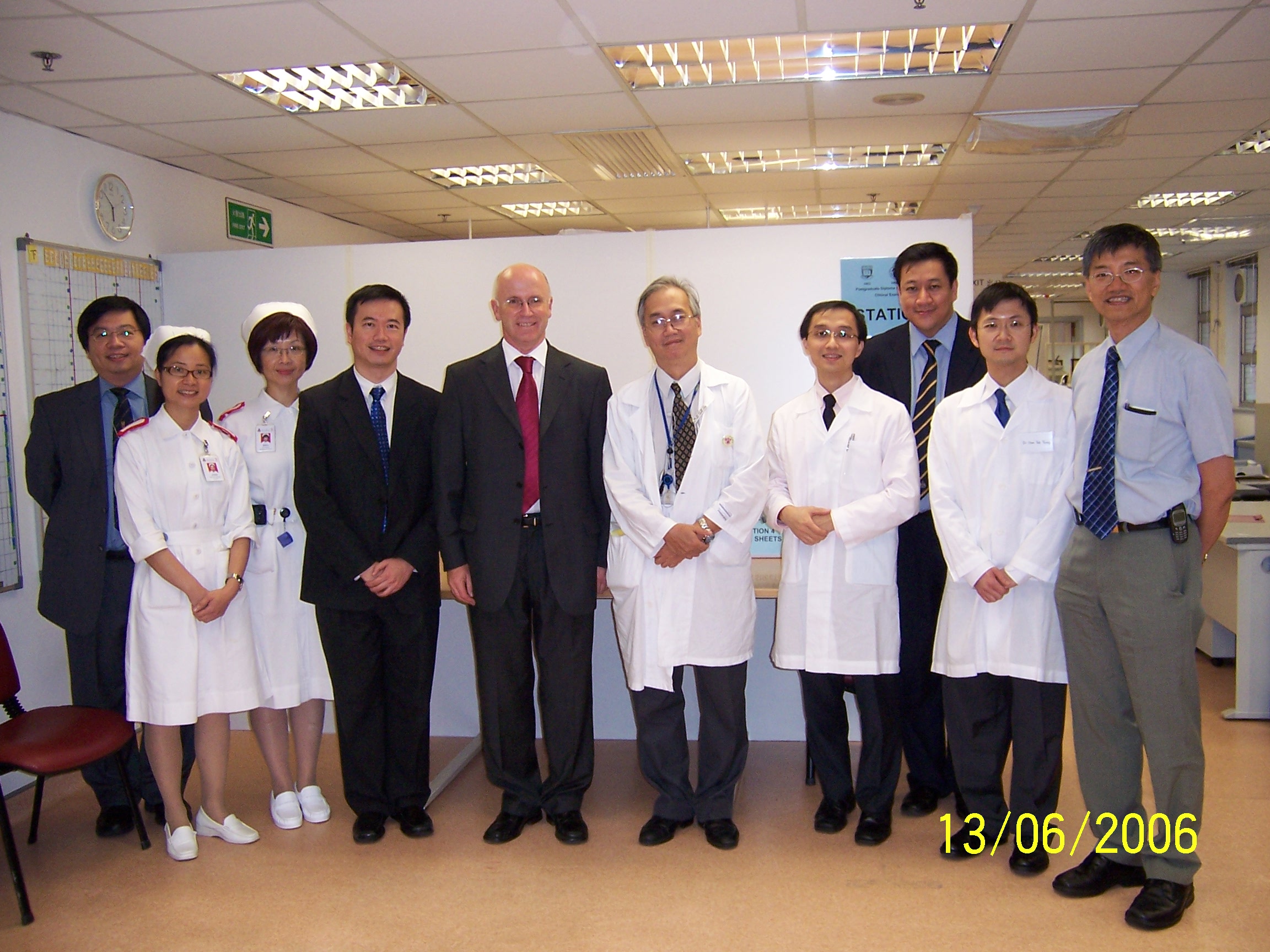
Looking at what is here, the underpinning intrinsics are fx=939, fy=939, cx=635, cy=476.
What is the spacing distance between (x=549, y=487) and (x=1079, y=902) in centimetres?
192

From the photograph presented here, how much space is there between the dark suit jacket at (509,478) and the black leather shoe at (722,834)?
2.62ft

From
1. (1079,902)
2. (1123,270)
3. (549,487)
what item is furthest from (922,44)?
(1079,902)

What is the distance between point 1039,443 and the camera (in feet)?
8.68

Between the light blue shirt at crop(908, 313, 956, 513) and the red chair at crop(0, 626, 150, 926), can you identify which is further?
the light blue shirt at crop(908, 313, 956, 513)

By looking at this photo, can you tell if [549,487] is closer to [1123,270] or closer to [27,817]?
[1123,270]

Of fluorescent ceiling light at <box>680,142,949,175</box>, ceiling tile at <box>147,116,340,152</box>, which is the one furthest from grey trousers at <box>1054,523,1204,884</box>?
ceiling tile at <box>147,116,340,152</box>

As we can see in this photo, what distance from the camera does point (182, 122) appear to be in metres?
4.52

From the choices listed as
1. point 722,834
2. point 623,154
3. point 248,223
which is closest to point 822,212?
point 623,154

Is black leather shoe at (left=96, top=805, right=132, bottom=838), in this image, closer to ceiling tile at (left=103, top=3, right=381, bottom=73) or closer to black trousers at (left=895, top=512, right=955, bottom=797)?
black trousers at (left=895, top=512, right=955, bottom=797)

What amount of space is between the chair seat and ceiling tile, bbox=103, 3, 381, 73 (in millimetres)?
2394

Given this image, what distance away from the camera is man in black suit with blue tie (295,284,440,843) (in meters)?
3.01

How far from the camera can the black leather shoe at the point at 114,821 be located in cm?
323
